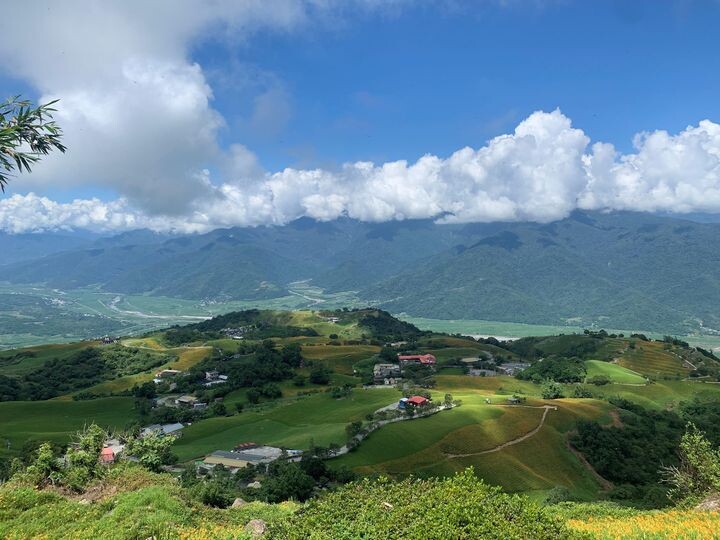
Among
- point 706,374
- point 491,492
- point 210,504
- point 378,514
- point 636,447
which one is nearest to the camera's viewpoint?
point 378,514

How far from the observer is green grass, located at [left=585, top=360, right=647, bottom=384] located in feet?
443

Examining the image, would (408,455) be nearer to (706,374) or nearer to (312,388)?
(312,388)

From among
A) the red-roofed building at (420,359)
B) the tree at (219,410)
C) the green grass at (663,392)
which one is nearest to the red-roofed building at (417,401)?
the tree at (219,410)

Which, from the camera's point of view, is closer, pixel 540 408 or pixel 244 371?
pixel 540 408

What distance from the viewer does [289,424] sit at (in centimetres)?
9294

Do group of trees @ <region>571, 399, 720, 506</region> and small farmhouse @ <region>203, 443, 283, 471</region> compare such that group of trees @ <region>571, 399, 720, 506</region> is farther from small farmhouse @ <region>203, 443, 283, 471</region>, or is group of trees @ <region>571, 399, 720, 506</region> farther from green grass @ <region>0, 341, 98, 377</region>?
green grass @ <region>0, 341, 98, 377</region>

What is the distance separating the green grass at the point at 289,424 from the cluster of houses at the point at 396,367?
931 inches

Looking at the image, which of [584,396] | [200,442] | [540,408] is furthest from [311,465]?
[584,396]

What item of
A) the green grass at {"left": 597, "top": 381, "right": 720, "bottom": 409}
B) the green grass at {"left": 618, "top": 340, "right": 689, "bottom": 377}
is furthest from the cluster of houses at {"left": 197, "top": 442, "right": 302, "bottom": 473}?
the green grass at {"left": 618, "top": 340, "right": 689, "bottom": 377}

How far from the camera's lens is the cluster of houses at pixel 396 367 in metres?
138

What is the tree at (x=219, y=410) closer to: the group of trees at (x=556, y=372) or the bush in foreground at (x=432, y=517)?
the group of trees at (x=556, y=372)

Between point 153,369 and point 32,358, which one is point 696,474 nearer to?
point 153,369

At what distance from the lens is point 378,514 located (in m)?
14.0

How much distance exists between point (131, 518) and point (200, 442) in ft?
239
